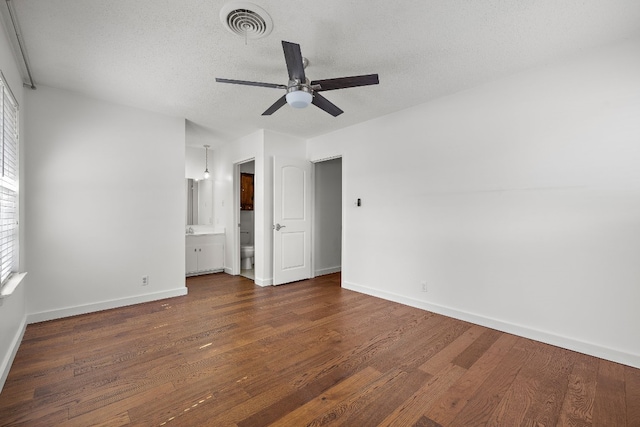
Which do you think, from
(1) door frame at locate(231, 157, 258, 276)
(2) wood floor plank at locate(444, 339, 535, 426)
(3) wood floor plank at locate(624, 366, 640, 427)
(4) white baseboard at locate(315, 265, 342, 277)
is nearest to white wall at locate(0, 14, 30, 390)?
(1) door frame at locate(231, 157, 258, 276)

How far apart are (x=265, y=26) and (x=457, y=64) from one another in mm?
1753

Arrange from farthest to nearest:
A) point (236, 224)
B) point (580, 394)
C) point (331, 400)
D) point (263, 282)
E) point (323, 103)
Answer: point (236, 224) < point (263, 282) < point (323, 103) < point (580, 394) < point (331, 400)

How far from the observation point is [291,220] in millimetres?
4828

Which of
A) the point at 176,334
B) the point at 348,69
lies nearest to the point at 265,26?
the point at 348,69

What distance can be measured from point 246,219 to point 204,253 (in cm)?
125

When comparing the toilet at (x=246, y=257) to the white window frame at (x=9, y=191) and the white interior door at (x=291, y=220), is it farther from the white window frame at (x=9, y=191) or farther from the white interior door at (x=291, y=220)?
the white window frame at (x=9, y=191)

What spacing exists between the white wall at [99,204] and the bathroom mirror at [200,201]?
1.89 metres

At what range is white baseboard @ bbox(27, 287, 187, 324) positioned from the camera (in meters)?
3.06

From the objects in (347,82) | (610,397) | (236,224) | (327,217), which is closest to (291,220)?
(327,217)

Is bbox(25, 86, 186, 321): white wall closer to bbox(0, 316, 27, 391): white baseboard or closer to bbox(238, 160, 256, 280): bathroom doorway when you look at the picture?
bbox(0, 316, 27, 391): white baseboard

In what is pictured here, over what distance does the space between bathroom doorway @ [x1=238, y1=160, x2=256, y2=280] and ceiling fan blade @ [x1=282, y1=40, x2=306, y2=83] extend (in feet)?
→ 12.0

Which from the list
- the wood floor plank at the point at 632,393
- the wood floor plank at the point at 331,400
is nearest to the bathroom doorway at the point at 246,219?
the wood floor plank at the point at 331,400

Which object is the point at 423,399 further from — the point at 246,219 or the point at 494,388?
the point at 246,219

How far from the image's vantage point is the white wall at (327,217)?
17.5ft
